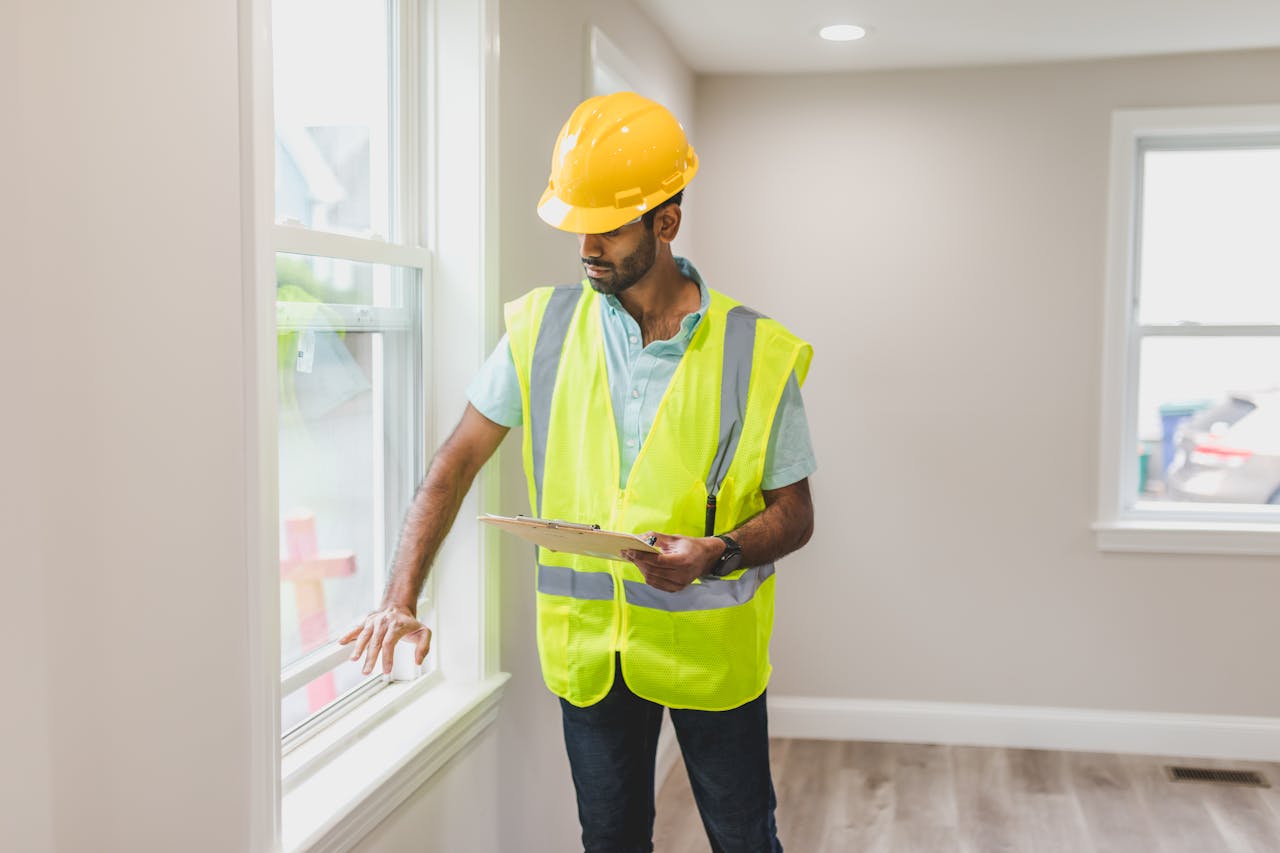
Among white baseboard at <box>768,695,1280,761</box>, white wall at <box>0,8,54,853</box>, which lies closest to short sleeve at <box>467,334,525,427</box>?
white wall at <box>0,8,54,853</box>

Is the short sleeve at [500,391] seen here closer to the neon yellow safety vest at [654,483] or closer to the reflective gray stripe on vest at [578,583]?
the neon yellow safety vest at [654,483]

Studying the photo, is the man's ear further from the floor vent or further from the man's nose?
the floor vent

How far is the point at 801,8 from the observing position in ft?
10.7

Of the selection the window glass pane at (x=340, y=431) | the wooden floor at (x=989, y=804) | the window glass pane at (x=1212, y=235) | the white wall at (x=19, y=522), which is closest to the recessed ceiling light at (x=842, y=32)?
the window glass pane at (x=1212, y=235)

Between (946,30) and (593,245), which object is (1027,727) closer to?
(946,30)

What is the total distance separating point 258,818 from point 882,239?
10.6ft

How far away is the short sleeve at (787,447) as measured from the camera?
1.85 meters

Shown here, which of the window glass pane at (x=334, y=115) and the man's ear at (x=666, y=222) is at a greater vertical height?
the window glass pane at (x=334, y=115)

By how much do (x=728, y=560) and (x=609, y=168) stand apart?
0.58 m

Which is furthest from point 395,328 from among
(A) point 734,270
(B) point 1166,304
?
(B) point 1166,304

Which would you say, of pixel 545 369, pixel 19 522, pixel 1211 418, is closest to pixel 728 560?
pixel 545 369

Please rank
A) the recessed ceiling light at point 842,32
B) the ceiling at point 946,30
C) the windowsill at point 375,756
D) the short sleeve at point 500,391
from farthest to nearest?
the recessed ceiling light at point 842,32
the ceiling at point 946,30
the short sleeve at point 500,391
the windowsill at point 375,756

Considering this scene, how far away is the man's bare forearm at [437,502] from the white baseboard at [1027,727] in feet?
8.62

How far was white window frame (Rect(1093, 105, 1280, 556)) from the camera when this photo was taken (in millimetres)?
3959
